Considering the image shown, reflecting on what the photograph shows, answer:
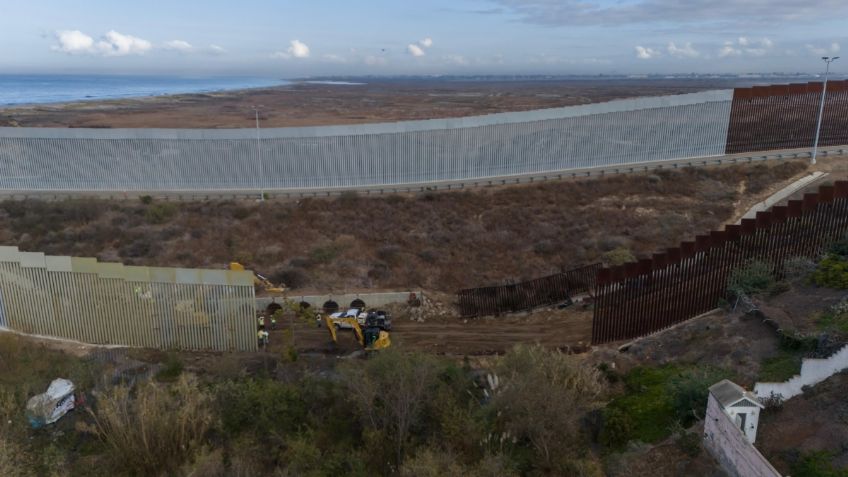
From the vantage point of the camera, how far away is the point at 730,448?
7934 mm

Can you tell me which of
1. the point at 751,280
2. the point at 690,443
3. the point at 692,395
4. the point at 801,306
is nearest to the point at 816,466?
the point at 690,443

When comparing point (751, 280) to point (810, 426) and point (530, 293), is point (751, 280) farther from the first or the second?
point (530, 293)

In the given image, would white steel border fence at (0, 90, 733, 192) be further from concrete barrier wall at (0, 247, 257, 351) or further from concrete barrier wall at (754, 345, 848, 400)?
concrete barrier wall at (754, 345, 848, 400)

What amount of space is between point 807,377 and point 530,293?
10567 millimetres

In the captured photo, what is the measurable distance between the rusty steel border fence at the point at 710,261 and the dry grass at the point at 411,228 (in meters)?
7.43

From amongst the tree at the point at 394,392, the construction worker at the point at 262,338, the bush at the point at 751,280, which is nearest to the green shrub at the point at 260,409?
the tree at the point at 394,392

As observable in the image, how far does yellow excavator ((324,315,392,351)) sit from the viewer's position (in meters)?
15.6

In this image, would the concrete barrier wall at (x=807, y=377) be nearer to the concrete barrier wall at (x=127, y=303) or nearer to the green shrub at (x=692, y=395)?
the green shrub at (x=692, y=395)

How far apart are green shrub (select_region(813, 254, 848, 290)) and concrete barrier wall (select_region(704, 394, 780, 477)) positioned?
5.69 metres

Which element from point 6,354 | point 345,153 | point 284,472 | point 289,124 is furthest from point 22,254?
point 289,124

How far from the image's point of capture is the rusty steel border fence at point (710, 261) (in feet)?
44.9

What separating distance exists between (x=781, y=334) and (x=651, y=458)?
402cm

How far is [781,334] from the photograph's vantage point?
1059 cm

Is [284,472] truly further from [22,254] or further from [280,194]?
[280,194]
